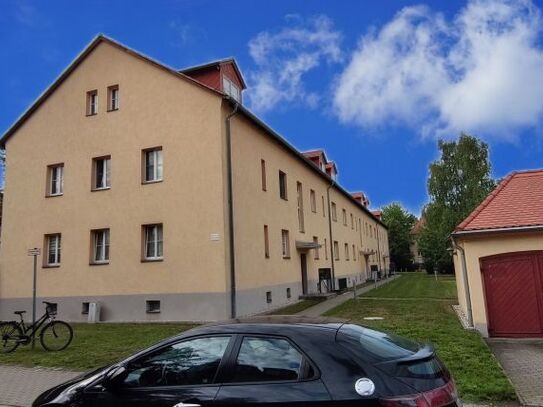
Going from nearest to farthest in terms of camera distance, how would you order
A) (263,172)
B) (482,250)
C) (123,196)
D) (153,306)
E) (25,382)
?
1. (25,382)
2. (482,250)
3. (153,306)
4. (123,196)
5. (263,172)

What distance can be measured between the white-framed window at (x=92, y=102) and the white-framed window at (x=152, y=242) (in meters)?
5.57

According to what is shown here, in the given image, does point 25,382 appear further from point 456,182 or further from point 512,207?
point 456,182

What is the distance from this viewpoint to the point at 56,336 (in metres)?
11.1

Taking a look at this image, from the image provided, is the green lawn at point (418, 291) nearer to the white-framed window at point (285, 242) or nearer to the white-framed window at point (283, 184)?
the white-framed window at point (285, 242)

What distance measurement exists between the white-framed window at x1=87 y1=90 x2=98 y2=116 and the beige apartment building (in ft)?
0.13

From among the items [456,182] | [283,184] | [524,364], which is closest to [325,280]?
[283,184]

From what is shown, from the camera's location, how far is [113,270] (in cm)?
1711

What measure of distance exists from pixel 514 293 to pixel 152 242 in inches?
458

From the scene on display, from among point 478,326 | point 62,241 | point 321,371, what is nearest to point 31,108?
point 62,241

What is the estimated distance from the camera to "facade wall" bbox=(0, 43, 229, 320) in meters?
16.0

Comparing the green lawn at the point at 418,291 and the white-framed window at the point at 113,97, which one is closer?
the white-framed window at the point at 113,97

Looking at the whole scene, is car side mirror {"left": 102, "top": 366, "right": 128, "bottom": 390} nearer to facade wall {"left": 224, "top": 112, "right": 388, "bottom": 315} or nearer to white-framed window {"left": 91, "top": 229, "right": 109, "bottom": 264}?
facade wall {"left": 224, "top": 112, "right": 388, "bottom": 315}

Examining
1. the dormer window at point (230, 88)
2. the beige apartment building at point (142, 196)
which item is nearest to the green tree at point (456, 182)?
the beige apartment building at point (142, 196)

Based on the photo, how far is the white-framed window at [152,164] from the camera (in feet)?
56.6
